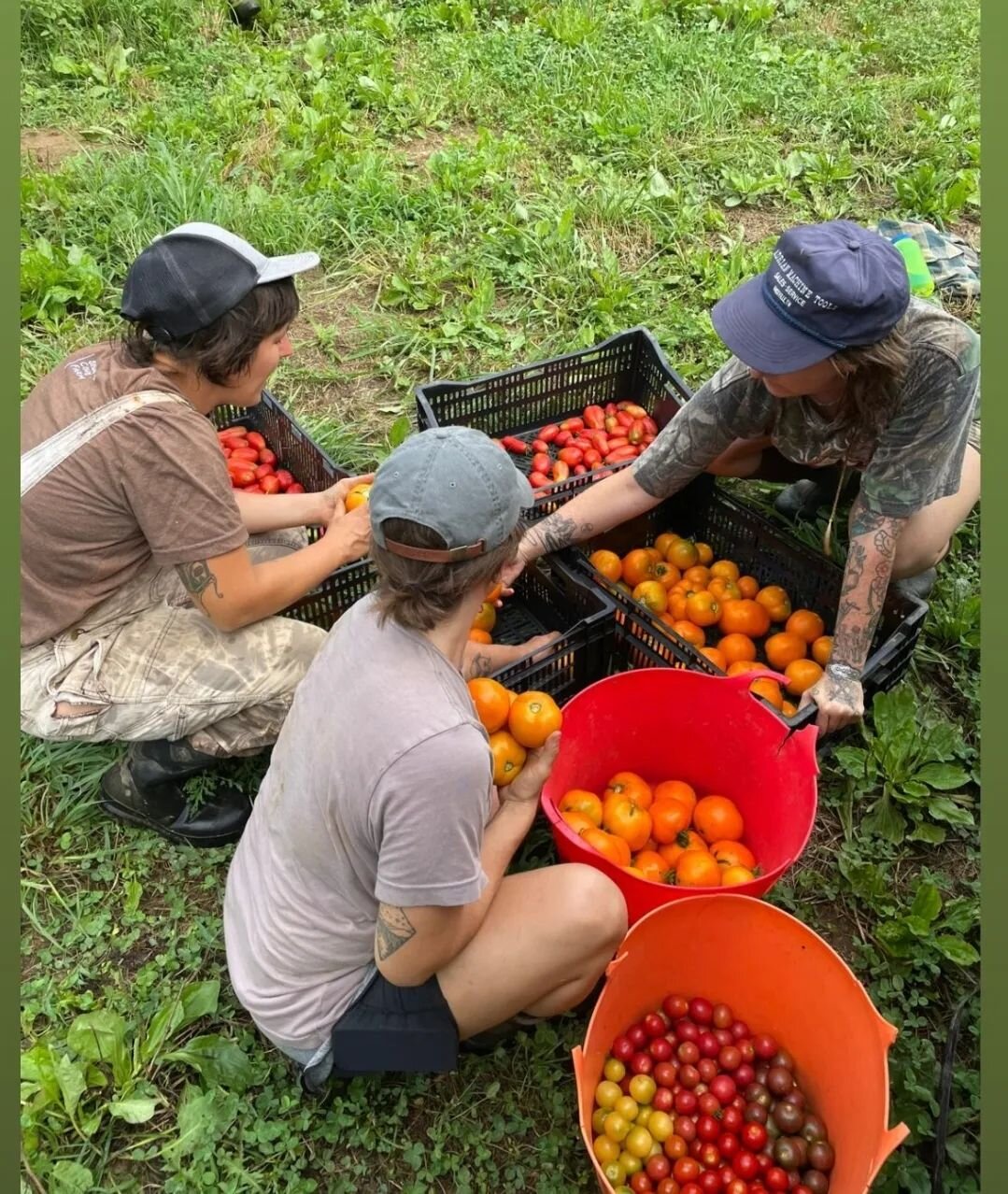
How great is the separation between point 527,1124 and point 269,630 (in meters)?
1.66

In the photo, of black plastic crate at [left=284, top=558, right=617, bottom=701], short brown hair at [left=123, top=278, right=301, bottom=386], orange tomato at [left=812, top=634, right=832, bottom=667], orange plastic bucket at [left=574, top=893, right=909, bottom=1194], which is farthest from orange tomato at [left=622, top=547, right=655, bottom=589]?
short brown hair at [left=123, top=278, right=301, bottom=386]

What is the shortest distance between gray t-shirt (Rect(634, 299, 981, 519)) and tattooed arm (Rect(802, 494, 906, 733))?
7cm

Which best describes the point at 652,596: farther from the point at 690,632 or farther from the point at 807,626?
the point at 807,626

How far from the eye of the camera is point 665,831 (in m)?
3.12

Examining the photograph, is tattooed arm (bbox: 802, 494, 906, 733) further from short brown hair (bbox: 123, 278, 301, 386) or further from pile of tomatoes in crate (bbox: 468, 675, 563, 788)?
short brown hair (bbox: 123, 278, 301, 386)

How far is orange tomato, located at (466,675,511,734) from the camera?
2908 mm

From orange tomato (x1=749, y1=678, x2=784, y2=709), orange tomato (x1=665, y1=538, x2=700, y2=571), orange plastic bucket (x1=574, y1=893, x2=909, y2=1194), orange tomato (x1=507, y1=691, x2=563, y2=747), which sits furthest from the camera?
orange tomato (x1=665, y1=538, x2=700, y2=571)

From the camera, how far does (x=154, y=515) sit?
2.72 m

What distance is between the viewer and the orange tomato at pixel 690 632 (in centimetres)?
360

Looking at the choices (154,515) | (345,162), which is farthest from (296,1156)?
(345,162)

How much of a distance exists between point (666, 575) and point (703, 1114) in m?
1.98

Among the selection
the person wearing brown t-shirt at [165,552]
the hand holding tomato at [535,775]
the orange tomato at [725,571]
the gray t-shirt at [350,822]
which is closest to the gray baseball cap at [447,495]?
the gray t-shirt at [350,822]

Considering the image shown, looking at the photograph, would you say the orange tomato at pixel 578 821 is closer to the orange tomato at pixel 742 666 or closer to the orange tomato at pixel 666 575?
the orange tomato at pixel 742 666

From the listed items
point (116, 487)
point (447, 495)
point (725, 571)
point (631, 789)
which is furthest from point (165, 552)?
point (725, 571)
